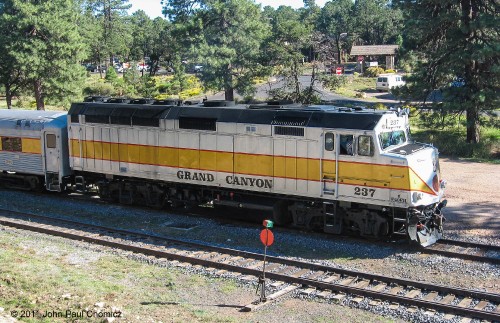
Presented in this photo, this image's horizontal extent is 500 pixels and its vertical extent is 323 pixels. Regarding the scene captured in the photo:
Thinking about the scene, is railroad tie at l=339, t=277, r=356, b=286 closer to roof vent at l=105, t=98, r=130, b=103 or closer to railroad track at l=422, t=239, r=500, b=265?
railroad track at l=422, t=239, r=500, b=265

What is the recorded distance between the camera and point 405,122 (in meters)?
17.6

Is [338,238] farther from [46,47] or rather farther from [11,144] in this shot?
[46,47]

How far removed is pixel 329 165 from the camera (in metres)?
17.1

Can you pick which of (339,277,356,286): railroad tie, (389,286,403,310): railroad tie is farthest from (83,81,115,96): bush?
(389,286,403,310): railroad tie

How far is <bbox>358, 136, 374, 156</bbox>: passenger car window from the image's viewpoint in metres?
16.3

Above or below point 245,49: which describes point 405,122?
below

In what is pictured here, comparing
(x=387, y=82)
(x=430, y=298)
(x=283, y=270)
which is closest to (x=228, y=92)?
(x=387, y=82)

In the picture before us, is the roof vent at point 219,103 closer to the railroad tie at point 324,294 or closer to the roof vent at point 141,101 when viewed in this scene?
the roof vent at point 141,101

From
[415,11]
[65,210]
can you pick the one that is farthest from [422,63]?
[65,210]

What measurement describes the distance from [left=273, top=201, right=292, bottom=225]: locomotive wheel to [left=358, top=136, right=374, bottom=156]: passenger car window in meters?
3.55

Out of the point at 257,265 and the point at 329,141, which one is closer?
the point at 257,265

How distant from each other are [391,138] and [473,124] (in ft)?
53.8

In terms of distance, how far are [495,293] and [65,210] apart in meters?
15.9

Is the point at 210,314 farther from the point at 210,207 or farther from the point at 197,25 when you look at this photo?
the point at 197,25
